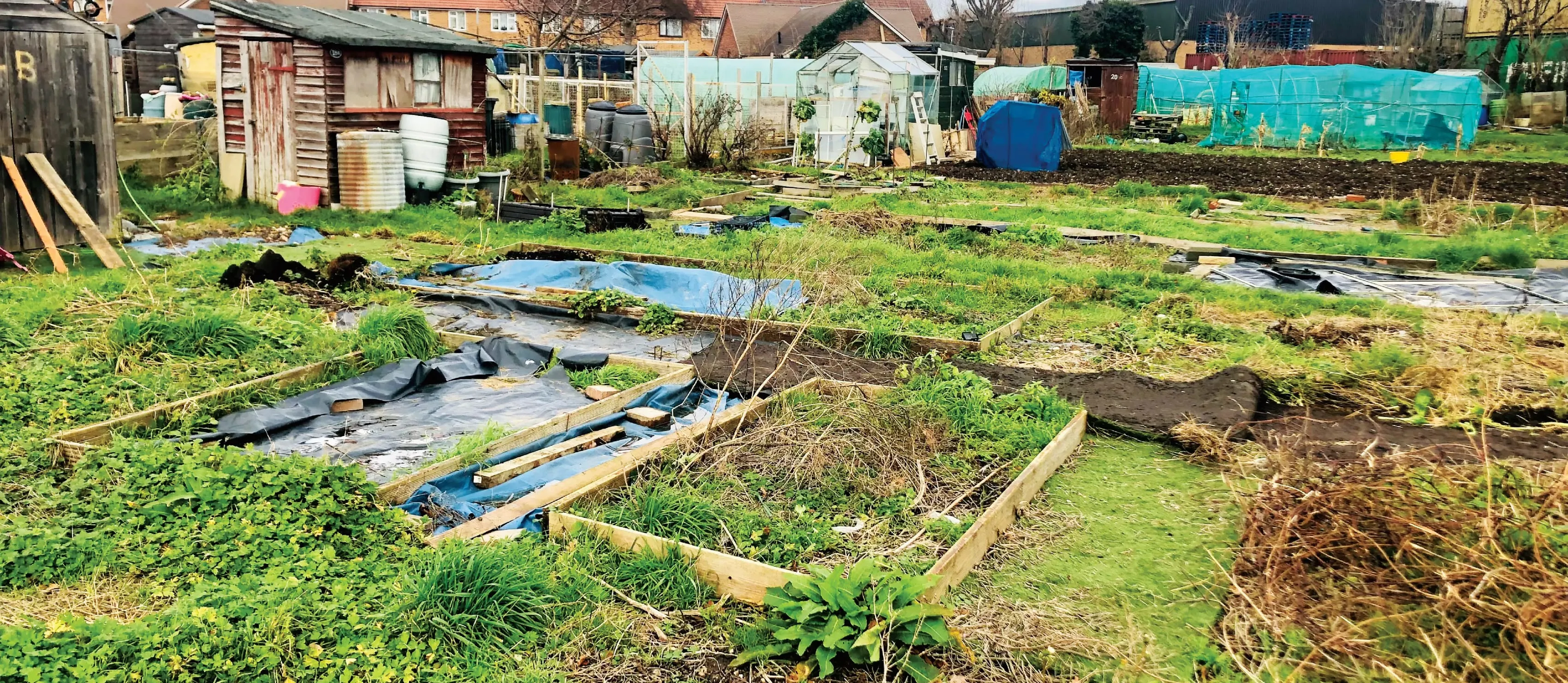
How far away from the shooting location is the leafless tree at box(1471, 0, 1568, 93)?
3584 centimetres

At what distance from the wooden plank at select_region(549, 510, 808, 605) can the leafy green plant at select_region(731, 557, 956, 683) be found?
0.20 meters

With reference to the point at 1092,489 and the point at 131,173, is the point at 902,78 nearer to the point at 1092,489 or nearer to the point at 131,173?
the point at 131,173

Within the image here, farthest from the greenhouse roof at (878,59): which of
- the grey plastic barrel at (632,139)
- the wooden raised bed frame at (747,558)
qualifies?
the wooden raised bed frame at (747,558)

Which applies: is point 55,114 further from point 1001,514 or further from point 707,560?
point 1001,514

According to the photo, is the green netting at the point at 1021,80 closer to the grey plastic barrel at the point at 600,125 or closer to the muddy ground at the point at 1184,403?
the grey plastic barrel at the point at 600,125

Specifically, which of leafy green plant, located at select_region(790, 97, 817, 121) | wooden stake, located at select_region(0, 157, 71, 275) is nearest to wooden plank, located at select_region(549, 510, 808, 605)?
wooden stake, located at select_region(0, 157, 71, 275)

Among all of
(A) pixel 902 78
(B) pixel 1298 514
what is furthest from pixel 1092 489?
(A) pixel 902 78

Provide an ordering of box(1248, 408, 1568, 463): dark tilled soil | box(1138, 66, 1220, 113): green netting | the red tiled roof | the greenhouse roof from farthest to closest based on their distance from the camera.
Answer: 1. the red tiled roof
2. box(1138, 66, 1220, 113): green netting
3. the greenhouse roof
4. box(1248, 408, 1568, 463): dark tilled soil

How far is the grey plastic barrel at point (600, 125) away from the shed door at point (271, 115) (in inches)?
289

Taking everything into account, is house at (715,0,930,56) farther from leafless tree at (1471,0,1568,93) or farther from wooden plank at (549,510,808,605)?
wooden plank at (549,510,808,605)

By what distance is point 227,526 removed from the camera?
4.29 metres

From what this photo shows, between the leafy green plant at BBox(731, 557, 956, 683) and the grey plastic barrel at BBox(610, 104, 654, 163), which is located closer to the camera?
the leafy green plant at BBox(731, 557, 956, 683)

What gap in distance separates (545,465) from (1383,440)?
4.57 m

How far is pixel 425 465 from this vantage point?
5723mm
